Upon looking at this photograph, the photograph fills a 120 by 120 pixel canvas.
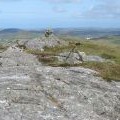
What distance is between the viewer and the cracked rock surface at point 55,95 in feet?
84.3

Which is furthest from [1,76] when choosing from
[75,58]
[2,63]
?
[75,58]

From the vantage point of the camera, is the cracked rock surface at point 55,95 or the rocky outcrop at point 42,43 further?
the rocky outcrop at point 42,43

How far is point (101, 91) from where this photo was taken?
104 feet

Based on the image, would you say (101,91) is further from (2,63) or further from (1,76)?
(2,63)

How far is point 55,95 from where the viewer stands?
29297 millimetres

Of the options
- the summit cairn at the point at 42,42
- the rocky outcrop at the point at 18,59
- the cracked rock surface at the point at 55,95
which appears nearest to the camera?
the cracked rock surface at the point at 55,95

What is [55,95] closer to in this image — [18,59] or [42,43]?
[18,59]

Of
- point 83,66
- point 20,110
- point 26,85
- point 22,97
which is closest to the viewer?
point 20,110

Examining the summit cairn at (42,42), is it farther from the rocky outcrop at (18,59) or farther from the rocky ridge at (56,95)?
the rocky ridge at (56,95)

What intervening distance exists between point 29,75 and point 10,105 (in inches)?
299

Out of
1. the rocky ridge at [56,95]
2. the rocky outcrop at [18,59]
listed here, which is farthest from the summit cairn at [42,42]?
the rocky ridge at [56,95]

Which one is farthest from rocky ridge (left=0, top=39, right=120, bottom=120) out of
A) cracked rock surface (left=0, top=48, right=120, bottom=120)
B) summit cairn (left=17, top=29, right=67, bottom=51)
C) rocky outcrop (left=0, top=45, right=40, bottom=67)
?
summit cairn (left=17, top=29, right=67, bottom=51)

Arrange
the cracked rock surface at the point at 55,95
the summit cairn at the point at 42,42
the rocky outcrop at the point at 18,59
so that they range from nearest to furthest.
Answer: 1. the cracked rock surface at the point at 55,95
2. the rocky outcrop at the point at 18,59
3. the summit cairn at the point at 42,42

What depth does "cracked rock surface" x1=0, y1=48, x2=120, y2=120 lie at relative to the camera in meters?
25.7
